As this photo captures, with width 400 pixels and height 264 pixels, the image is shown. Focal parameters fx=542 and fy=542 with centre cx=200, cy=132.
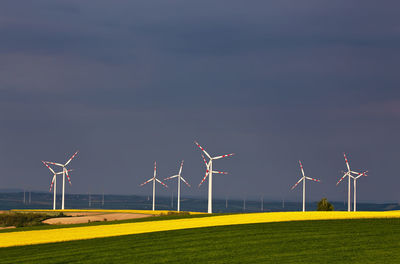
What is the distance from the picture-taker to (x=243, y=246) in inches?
1066

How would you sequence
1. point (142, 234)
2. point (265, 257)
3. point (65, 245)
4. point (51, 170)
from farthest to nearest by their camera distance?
point (51, 170), point (142, 234), point (65, 245), point (265, 257)

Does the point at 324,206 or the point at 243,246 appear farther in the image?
the point at 324,206

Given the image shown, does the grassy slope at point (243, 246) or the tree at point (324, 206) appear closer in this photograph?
the grassy slope at point (243, 246)

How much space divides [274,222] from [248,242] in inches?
368

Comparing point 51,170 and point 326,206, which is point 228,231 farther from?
point 51,170

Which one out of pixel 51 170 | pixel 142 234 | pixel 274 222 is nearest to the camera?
pixel 142 234

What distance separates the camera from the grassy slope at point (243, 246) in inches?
938

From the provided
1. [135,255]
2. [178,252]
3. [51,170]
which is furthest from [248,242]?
[51,170]

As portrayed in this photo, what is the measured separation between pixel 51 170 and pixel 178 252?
236ft

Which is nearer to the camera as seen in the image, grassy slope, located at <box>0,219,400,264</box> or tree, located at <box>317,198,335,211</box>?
grassy slope, located at <box>0,219,400,264</box>

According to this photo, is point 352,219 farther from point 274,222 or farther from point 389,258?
point 389,258

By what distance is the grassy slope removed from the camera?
78.2 feet

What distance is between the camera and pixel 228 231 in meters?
32.9

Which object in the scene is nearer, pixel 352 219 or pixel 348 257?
pixel 348 257
